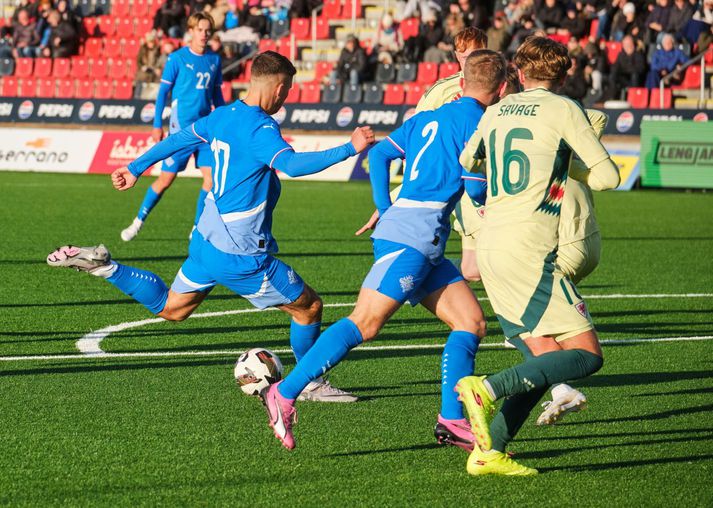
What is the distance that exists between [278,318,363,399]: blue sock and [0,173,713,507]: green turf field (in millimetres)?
311

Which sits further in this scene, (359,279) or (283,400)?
(359,279)

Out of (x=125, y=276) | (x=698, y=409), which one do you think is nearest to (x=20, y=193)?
(x=125, y=276)

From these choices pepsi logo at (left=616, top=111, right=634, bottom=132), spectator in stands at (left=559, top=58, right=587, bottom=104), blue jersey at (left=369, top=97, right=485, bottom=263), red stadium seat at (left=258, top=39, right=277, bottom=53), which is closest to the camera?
blue jersey at (left=369, top=97, right=485, bottom=263)

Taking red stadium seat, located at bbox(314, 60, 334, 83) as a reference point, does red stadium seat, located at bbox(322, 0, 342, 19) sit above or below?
above

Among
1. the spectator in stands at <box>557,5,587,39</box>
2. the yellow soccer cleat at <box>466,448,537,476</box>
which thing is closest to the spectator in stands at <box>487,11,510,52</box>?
the spectator in stands at <box>557,5,587,39</box>

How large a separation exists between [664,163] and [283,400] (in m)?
19.1

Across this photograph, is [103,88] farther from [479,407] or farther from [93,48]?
[479,407]

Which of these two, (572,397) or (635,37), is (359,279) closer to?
(572,397)

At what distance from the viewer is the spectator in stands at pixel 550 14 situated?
2702cm

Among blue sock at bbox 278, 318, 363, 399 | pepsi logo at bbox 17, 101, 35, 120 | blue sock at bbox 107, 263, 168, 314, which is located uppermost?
blue sock at bbox 278, 318, 363, 399

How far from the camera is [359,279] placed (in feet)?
39.4

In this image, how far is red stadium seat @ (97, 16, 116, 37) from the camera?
113 ft

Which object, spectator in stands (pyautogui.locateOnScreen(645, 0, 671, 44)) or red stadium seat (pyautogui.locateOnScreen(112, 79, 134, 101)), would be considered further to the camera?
red stadium seat (pyautogui.locateOnScreen(112, 79, 134, 101))

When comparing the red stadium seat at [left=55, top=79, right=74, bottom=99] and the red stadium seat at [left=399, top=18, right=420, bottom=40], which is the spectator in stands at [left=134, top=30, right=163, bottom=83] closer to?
the red stadium seat at [left=55, top=79, right=74, bottom=99]
